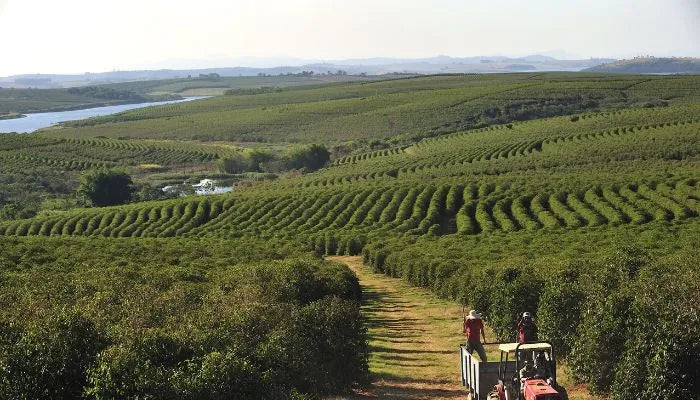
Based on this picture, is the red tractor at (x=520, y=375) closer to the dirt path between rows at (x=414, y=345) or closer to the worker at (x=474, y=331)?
the worker at (x=474, y=331)

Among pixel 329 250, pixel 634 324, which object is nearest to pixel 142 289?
pixel 634 324

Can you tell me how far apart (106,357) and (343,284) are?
15631 mm

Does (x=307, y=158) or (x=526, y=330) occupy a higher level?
(x=526, y=330)

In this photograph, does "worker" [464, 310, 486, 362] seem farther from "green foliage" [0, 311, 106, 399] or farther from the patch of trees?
the patch of trees

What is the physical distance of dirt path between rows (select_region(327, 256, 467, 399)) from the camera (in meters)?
20.7

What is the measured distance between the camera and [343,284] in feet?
96.2

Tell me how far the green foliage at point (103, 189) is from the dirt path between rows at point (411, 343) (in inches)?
2645

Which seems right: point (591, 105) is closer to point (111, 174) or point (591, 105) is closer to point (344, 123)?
point (344, 123)

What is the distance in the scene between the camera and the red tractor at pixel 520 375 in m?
14.2

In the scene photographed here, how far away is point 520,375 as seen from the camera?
1502cm

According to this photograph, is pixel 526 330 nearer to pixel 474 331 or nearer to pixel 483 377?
pixel 483 377

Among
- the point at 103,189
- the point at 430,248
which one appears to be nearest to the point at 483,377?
the point at 430,248

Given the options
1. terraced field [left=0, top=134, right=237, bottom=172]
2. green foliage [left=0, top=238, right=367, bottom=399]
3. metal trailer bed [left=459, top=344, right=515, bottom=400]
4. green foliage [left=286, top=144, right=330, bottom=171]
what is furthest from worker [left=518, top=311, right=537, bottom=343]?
green foliage [left=286, top=144, right=330, bottom=171]

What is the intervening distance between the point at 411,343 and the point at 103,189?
8158 cm
